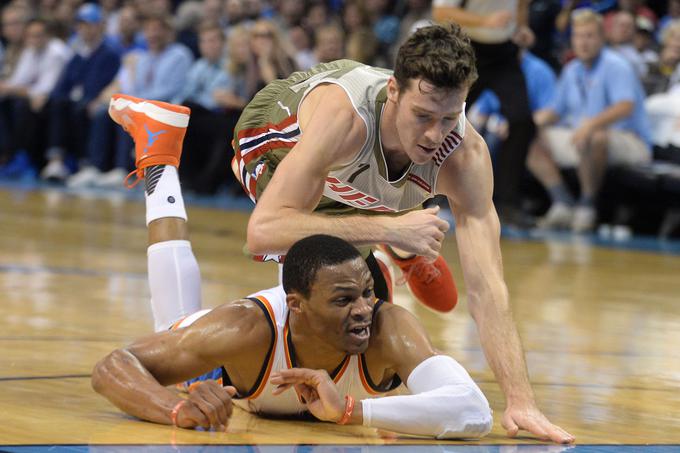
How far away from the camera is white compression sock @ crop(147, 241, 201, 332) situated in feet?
13.2

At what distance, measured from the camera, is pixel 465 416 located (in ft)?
10.5

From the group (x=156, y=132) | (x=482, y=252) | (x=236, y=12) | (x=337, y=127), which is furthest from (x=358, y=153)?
(x=236, y=12)

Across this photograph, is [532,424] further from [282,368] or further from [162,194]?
[162,194]

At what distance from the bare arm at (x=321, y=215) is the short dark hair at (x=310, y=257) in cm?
7

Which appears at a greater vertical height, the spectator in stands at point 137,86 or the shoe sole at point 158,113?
the shoe sole at point 158,113

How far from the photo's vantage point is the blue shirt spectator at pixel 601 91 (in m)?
9.25

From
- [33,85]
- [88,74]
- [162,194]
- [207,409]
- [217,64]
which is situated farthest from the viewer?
[33,85]

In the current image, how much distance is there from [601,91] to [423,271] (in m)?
4.98

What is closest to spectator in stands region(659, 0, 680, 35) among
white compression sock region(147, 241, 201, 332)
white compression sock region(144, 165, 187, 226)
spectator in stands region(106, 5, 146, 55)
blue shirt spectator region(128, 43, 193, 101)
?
blue shirt spectator region(128, 43, 193, 101)

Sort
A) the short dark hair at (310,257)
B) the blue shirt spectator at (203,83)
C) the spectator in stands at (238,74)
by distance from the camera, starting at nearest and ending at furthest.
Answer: the short dark hair at (310,257), the spectator in stands at (238,74), the blue shirt spectator at (203,83)

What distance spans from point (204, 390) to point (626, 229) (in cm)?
699

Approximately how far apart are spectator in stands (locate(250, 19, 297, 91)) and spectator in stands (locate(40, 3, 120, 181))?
2737mm

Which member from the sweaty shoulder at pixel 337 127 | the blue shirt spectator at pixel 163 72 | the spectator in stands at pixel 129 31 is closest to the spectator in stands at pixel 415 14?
the blue shirt spectator at pixel 163 72

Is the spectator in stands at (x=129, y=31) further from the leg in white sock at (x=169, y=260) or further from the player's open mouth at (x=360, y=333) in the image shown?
the player's open mouth at (x=360, y=333)
